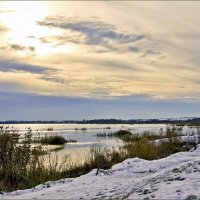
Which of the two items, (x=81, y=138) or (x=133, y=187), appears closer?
(x=133, y=187)

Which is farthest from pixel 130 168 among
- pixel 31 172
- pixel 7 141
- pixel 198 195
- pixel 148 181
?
pixel 7 141

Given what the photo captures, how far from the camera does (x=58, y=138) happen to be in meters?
34.6

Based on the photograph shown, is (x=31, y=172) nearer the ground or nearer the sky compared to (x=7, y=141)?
nearer the ground

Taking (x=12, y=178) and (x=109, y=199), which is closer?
(x=109, y=199)

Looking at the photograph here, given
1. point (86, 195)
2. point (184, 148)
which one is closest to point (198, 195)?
point (86, 195)

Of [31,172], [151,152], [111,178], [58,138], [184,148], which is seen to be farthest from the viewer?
[58,138]

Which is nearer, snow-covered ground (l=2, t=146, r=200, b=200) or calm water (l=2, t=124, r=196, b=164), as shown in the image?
snow-covered ground (l=2, t=146, r=200, b=200)

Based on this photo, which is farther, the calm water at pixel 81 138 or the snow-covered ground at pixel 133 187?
the calm water at pixel 81 138

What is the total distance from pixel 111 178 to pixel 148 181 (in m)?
0.89

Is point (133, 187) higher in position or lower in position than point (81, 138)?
higher

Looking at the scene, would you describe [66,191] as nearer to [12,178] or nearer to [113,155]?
[12,178]

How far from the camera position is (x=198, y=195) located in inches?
185

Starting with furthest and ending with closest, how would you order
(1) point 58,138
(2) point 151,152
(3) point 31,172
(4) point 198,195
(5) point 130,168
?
(1) point 58,138, (2) point 151,152, (3) point 31,172, (5) point 130,168, (4) point 198,195

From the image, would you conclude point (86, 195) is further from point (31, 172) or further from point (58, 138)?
point (58, 138)
